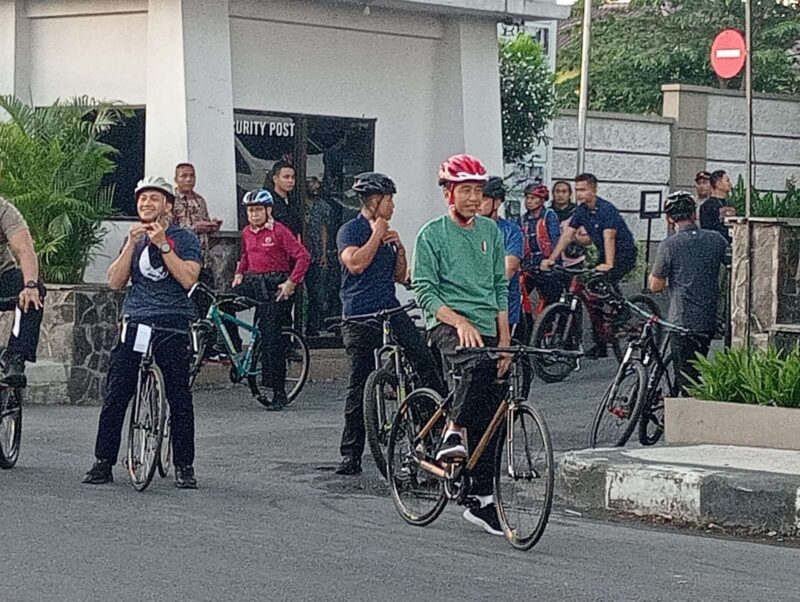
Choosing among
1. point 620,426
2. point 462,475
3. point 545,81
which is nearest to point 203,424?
point 620,426

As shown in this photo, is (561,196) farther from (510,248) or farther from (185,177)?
(510,248)

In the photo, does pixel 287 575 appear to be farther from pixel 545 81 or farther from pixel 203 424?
pixel 545 81

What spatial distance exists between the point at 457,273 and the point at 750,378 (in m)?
3.15

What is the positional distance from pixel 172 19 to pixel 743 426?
24.9 ft

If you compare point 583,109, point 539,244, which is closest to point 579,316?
point 539,244

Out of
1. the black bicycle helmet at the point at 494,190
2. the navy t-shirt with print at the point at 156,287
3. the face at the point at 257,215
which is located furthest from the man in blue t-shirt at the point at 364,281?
the face at the point at 257,215

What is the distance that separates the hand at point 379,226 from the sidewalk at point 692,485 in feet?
6.13

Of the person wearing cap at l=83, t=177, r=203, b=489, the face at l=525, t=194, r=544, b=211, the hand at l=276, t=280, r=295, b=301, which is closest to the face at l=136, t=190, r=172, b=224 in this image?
the person wearing cap at l=83, t=177, r=203, b=489

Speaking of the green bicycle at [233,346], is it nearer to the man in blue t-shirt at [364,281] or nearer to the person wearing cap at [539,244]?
the person wearing cap at [539,244]

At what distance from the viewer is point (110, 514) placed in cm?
995

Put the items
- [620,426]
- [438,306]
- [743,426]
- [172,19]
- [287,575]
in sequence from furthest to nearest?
[172,19] → [620,426] → [743,426] → [438,306] → [287,575]

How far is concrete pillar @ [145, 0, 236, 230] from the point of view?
1691 centimetres

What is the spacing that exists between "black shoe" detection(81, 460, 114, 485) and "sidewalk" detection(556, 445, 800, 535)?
278cm

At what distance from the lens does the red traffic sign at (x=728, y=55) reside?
2053 cm
